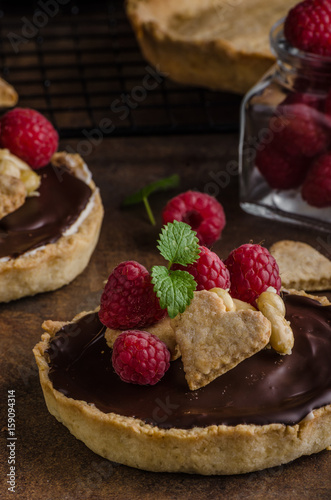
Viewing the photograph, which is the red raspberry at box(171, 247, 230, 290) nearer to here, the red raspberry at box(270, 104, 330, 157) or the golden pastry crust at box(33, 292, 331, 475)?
the golden pastry crust at box(33, 292, 331, 475)

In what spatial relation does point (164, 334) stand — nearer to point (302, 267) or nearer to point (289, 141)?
point (302, 267)

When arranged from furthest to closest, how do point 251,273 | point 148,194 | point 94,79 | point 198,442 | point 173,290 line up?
point 94,79 < point 148,194 < point 251,273 < point 173,290 < point 198,442

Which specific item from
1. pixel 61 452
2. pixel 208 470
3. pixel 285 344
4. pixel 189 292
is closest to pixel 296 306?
pixel 285 344

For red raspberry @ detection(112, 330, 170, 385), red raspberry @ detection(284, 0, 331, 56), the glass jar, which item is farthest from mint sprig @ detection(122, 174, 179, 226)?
red raspberry @ detection(112, 330, 170, 385)

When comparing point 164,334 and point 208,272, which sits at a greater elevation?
point 208,272

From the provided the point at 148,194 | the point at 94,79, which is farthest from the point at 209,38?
the point at 148,194

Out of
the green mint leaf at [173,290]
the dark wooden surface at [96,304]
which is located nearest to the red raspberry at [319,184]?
the dark wooden surface at [96,304]

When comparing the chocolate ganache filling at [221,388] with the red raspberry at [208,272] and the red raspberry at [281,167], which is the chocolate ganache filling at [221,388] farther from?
the red raspberry at [281,167]
